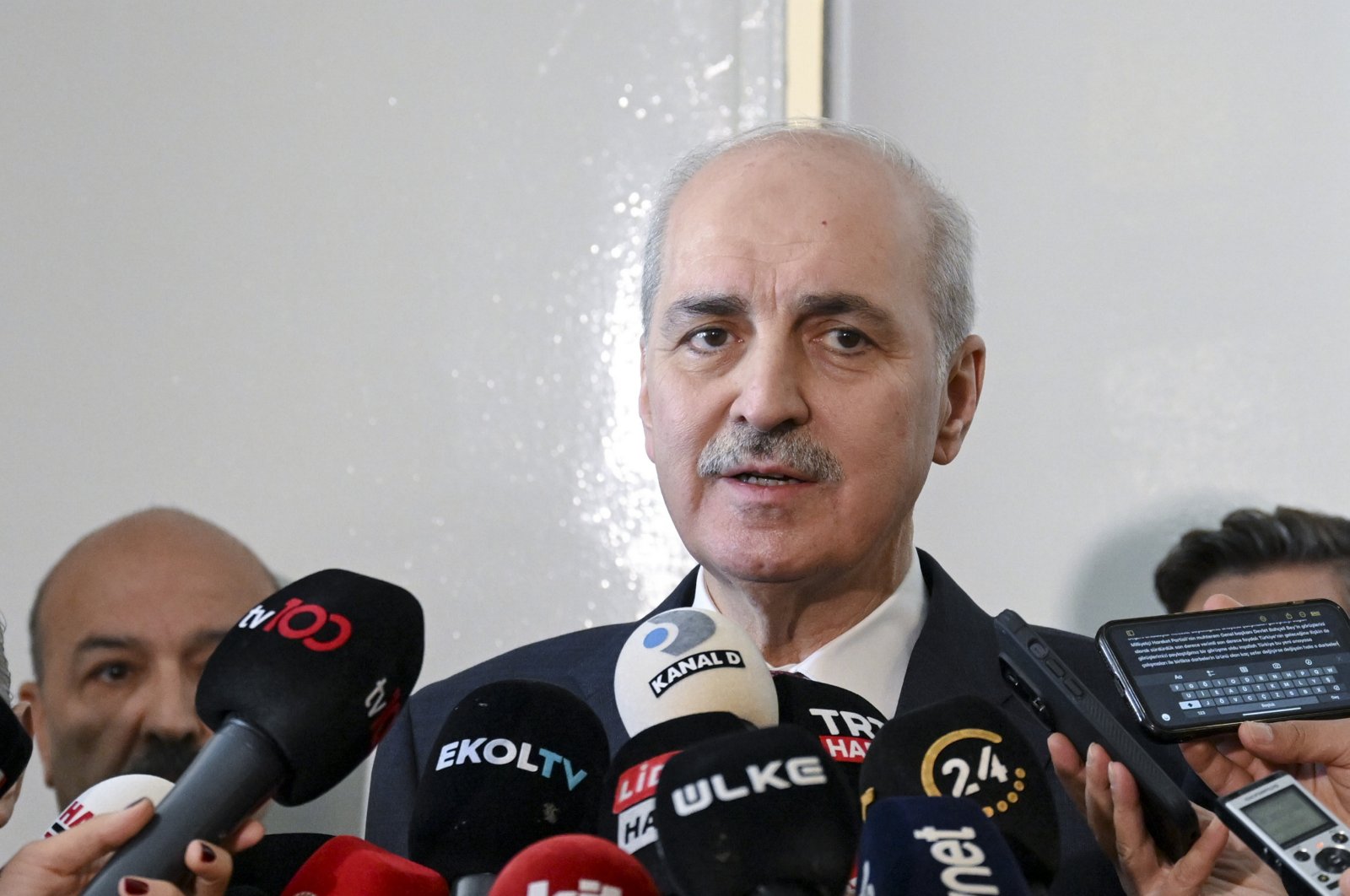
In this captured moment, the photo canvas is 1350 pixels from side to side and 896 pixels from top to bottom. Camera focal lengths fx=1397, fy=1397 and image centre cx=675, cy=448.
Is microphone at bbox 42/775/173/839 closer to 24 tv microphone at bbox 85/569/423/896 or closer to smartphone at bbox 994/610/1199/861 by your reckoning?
24 tv microphone at bbox 85/569/423/896

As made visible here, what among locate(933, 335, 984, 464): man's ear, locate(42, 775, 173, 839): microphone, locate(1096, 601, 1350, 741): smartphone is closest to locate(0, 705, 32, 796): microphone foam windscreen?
locate(42, 775, 173, 839): microphone

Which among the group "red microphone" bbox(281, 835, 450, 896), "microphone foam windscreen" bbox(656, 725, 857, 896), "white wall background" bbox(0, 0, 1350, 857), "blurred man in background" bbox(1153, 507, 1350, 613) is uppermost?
"white wall background" bbox(0, 0, 1350, 857)

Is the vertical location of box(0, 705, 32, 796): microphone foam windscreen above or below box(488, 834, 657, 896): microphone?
above

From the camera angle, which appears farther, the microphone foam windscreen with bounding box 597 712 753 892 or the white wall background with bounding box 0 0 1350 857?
the white wall background with bounding box 0 0 1350 857

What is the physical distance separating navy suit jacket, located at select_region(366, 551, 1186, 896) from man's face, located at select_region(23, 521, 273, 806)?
459 millimetres

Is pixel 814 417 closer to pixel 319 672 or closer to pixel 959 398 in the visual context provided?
pixel 959 398

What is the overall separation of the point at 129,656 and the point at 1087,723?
1415 millimetres

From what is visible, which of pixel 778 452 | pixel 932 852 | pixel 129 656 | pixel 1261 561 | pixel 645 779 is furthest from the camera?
pixel 1261 561

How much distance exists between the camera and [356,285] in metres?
2.18

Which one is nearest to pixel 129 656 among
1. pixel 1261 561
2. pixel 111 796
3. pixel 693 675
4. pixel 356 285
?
pixel 356 285

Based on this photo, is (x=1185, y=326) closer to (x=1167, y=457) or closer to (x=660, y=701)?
(x=1167, y=457)

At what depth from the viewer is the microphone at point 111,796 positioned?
3.09ft

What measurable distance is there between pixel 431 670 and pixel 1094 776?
1337mm

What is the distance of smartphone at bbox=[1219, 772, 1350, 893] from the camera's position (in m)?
0.87
